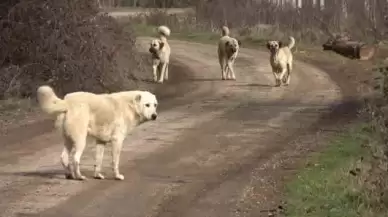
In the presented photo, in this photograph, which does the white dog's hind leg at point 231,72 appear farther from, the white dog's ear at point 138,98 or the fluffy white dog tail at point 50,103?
the fluffy white dog tail at point 50,103

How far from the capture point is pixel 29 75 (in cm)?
2167

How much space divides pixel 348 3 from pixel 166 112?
20583 millimetres

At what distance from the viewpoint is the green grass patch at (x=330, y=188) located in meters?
9.55

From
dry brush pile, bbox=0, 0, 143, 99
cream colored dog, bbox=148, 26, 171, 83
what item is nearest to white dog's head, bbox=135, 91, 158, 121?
dry brush pile, bbox=0, 0, 143, 99

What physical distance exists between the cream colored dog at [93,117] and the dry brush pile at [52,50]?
9.42 meters

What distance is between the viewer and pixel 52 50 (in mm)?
21484

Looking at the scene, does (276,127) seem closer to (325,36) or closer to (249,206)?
(249,206)

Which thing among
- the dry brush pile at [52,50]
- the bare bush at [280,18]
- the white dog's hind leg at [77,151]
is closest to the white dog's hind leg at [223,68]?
the dry brush pile at [52,50]

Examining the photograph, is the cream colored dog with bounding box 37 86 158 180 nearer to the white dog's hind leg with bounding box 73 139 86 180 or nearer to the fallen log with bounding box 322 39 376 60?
the white dog's hind leg with bounding box 73 139 86 180

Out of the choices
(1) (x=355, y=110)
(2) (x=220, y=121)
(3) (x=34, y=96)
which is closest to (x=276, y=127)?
(2) (x=220, y=121)

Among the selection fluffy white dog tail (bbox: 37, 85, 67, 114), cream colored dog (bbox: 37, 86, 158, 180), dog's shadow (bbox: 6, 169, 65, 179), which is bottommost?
dog's shadow (bbox: 6, 169, 65, 179)

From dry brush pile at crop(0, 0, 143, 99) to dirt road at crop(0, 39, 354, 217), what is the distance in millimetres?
1800

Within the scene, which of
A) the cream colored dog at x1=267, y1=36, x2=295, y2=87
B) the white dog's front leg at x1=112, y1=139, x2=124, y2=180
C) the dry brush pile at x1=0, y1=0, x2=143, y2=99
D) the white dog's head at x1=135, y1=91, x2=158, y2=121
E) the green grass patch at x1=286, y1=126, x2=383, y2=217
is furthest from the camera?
the cream colored dog at x1=267, y1=36, x2=295, y2=87

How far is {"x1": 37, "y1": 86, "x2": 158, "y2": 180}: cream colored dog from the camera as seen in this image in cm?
1135
